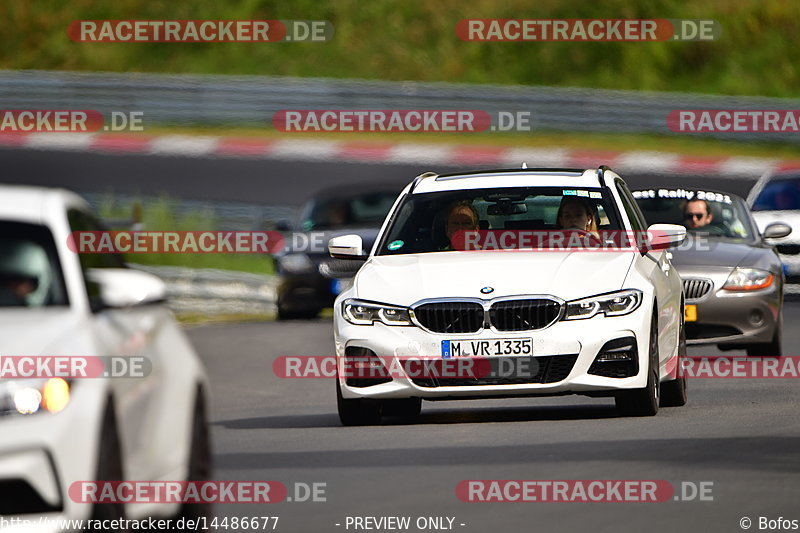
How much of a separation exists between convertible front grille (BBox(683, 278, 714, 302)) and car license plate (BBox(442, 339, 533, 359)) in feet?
15.6

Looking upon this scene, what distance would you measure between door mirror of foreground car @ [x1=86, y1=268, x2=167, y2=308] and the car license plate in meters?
4.31

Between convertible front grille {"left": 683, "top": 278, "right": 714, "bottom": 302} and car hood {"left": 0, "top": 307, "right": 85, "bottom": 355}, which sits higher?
car hood {"left": 0, "top": 307, "right": 85, "bottom": 355}

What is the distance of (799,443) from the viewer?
10.4 m

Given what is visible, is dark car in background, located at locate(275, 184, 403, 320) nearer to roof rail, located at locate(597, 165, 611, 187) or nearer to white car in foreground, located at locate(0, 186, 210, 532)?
roof rail, located at locate(597, 165, 611, 187)

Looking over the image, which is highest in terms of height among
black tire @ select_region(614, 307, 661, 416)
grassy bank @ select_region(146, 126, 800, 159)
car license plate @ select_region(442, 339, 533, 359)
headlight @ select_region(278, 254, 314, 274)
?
grassy bank @ select_region(146, 126, 800, 159)

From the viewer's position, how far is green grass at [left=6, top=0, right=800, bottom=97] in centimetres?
3675

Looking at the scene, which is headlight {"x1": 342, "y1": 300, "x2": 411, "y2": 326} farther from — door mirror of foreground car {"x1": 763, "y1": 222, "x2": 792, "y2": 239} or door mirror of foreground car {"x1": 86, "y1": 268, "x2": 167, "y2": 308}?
door mirror of foreground car {"x1": 763, "y1": 222, "x2": 792, "y2": 239}

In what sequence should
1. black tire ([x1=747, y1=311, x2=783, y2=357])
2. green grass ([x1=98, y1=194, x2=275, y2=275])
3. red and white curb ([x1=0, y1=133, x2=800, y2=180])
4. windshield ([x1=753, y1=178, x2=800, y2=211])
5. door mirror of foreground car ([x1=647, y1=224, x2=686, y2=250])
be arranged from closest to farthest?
1. door mirror of foreground car ([x1=647, y1=224, x2=686, y2=250])
2. black tire ([x1=747, y1=311, x2=783, y2=357])
3. windshield ([x1=753, y1=178, x2=800, y2=211])
4. green grass ([x1=98, y1=194, x2=275, y2=275])
5. red and white curb ([x1=0, y1=133, x2=800, y2=180])

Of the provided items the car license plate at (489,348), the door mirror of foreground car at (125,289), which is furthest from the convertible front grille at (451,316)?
the door mirror of foreground car at (125,289)

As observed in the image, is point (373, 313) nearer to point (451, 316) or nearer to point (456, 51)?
point (451, 316)

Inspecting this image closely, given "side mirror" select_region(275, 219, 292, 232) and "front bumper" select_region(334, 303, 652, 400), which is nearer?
"front bumper" select_region(334, 303, 652, 400)

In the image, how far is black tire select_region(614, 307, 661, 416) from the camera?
1144 cm

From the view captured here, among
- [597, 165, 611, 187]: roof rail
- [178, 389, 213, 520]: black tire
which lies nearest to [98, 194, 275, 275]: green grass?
[597, 165, 611, 187]: roof rail

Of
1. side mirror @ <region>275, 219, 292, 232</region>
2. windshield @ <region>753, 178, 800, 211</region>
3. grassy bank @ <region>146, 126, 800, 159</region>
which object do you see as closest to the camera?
side mirror @ <region>275, 219, 292, 232</region>
